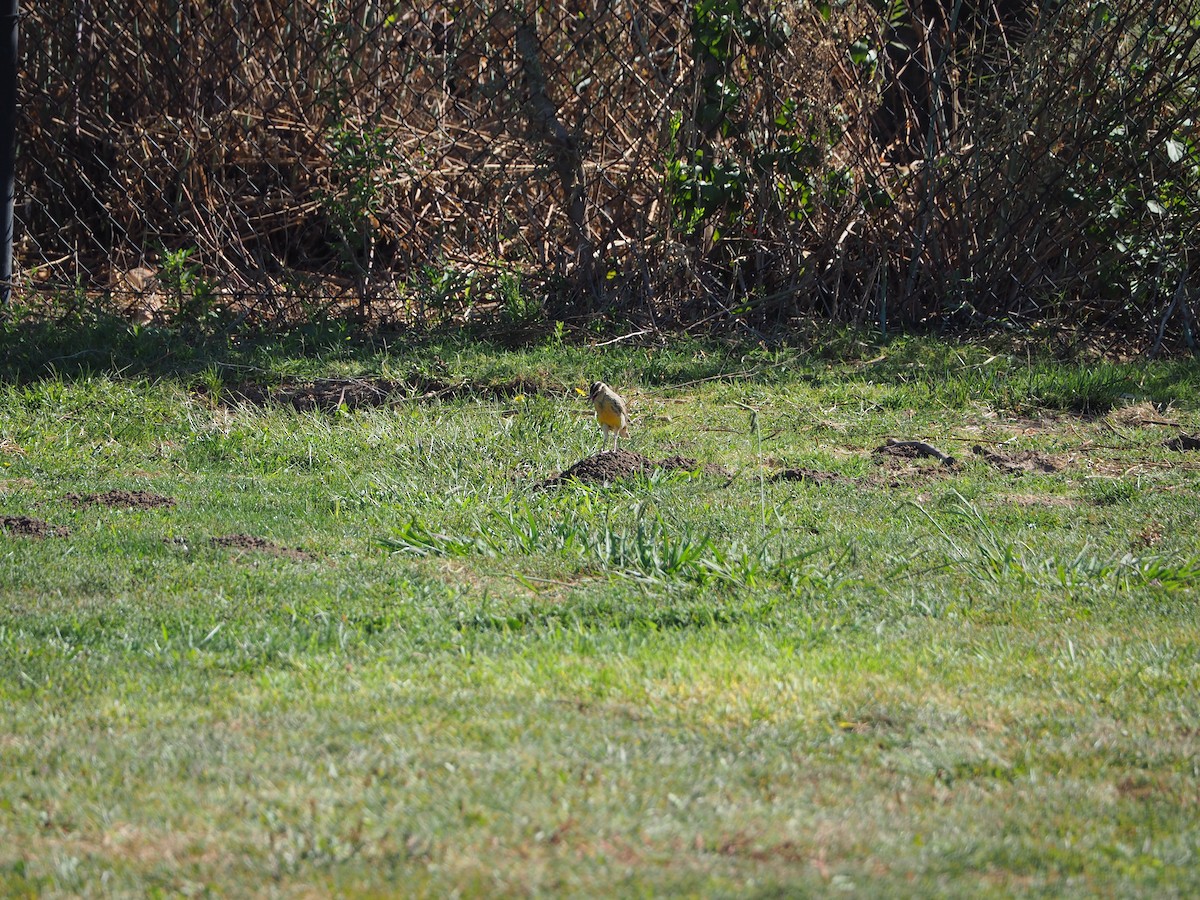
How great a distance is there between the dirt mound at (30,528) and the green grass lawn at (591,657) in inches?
1.4

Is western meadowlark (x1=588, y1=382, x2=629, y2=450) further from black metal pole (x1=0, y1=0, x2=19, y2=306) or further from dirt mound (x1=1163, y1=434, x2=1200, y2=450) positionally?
black metal pole (x1=0, y1=0, x2=19, y2=306)

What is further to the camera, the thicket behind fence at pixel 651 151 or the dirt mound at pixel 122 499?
the thicket behind fence at pixel 651 151

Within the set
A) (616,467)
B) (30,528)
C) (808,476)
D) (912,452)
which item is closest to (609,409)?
(616,467)

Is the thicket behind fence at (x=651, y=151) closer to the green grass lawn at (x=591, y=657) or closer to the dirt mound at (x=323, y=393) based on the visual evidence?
A: the dirt mound at (x=323, y=393)

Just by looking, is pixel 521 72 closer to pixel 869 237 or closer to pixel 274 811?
pixel 869 237

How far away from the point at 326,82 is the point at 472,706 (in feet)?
24.8

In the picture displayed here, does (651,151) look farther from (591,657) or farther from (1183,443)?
(591,657)

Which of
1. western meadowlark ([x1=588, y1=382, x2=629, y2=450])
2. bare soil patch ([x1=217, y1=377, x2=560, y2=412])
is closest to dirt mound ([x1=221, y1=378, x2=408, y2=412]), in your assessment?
bare soil patch ([x1=217, y1=377, x2=560, y2=412])

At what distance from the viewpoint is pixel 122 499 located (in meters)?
5.32

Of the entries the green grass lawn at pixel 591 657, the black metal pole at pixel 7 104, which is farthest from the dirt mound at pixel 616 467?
the black metal pole at pixel 7 104

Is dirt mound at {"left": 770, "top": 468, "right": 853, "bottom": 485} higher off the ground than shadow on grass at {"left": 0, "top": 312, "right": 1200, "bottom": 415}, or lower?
lower

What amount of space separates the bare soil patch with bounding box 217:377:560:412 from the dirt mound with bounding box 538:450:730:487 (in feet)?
5.33

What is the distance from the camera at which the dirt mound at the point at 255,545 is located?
4591mm

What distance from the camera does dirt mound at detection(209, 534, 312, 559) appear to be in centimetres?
459
